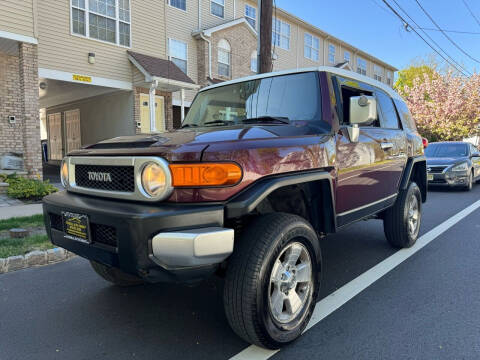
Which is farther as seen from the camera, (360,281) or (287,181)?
(360,281)

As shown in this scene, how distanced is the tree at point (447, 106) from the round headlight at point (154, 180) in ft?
84.3

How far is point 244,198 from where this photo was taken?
221 cm

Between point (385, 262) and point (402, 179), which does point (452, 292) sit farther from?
point (402, 179)

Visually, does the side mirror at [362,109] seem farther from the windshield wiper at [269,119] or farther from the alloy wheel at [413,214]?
the alloy wheel at [413,214]

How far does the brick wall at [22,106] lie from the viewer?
978 centimetres

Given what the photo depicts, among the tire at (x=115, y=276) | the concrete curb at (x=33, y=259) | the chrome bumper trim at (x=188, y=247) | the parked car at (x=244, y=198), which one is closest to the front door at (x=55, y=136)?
the concrete curb at (x=33, y=259)

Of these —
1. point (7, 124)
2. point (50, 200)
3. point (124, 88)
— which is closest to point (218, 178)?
point (50, 200)

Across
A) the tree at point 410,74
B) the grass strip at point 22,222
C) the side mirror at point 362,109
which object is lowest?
the grass strip at point 22,222

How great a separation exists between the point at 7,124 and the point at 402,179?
10239 mm

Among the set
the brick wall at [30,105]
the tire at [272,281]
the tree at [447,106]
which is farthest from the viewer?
the tree at [447,106]

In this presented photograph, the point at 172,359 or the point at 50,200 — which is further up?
the point at 50,200

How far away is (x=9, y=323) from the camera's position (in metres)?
2.86

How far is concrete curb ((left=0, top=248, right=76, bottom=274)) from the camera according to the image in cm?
401

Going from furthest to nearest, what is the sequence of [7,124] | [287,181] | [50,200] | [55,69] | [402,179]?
[55,69], [7,124], [402,179], [50,200], [287,181]
